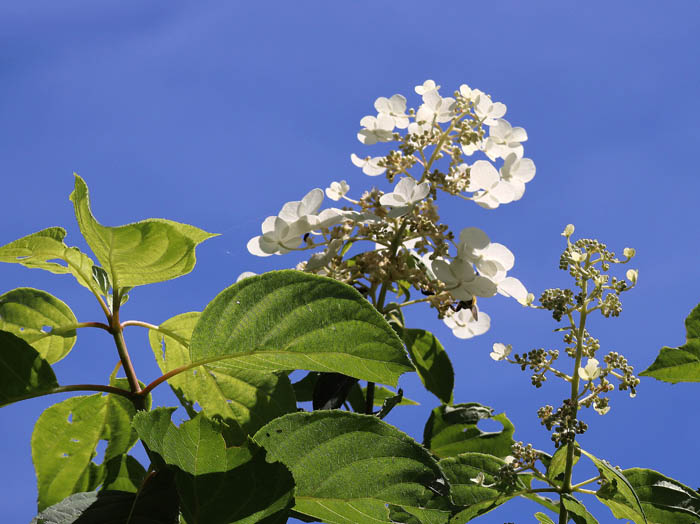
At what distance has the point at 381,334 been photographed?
90cm

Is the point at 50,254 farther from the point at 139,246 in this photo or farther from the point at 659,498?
the point at 659,498

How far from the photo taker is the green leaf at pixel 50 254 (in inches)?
40.8

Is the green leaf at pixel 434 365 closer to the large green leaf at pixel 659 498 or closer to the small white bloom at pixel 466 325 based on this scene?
the small white bloom at pixel 466 325

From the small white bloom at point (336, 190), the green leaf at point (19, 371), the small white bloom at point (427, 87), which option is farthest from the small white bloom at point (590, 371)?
the green leaf at point (19, 371)

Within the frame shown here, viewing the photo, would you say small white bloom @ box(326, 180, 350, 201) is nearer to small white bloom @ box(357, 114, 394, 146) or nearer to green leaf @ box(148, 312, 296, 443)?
small white bloom @ box(357, 114, 394, 146)

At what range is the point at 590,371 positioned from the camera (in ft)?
3.68

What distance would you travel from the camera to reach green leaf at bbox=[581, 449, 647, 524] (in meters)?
1.09

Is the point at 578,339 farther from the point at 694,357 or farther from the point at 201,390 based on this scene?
the point at 201,390

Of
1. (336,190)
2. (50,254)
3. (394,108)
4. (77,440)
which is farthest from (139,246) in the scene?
(394,108)

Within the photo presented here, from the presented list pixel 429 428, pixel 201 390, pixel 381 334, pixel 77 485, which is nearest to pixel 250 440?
pixel 381 334

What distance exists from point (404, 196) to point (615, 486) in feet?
2.03

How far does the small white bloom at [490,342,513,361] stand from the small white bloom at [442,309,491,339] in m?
0.16

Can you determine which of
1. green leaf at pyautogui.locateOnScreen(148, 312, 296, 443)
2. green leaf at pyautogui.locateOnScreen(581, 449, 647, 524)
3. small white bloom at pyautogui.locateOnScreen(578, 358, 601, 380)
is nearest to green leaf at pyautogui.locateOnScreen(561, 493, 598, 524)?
green leaf at pyautogui.locateOnScreen(581, 449, 647, 524)

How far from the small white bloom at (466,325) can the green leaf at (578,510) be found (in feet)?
1.47
